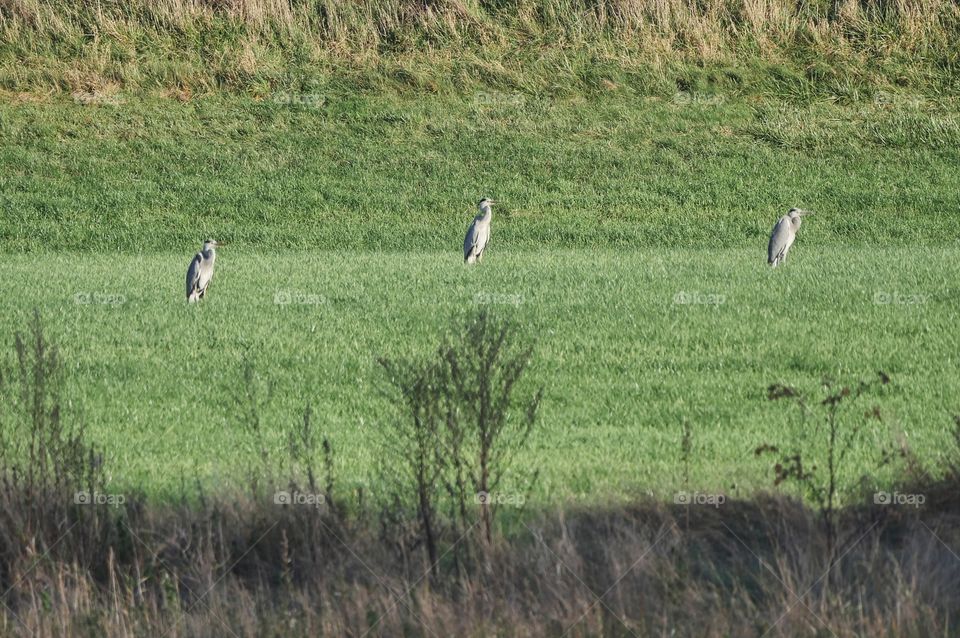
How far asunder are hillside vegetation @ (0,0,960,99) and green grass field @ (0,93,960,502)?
0.94 metres

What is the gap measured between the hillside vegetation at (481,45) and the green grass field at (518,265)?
939mm

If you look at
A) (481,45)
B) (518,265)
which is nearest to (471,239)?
(518,265)

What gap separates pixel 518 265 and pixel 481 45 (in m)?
14.6

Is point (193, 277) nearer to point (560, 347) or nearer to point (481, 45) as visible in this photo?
point (560, 347)

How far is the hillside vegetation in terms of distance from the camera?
31109 mm

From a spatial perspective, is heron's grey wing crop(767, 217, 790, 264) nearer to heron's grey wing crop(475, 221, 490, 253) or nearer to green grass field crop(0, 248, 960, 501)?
green grass field crop(0, 248, 960, 501)

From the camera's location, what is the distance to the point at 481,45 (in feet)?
107

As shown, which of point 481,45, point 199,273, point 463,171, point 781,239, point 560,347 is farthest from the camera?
point 481,45

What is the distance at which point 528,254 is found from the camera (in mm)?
21469

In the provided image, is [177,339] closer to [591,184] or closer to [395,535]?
[395,535]

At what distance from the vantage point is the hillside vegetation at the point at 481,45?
31.1m

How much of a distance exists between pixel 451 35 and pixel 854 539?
1108 inches

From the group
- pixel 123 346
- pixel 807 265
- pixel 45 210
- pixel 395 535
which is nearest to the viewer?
pixel 395 535

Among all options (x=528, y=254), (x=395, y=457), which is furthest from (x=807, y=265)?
(x=395, y=457)
